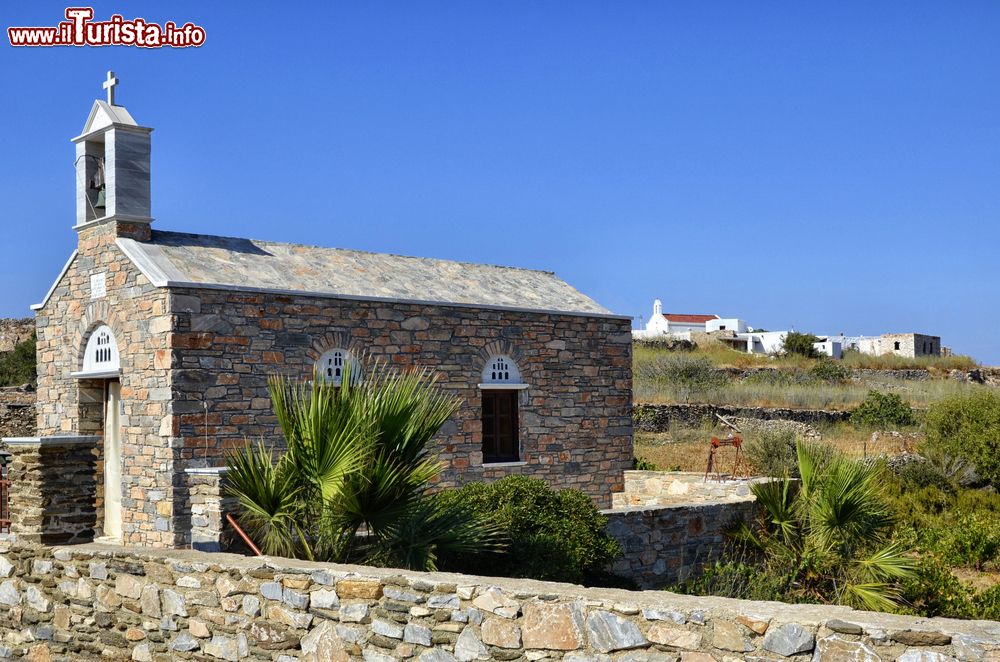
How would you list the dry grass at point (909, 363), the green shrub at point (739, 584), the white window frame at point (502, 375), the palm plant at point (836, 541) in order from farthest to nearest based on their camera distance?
the dry grass at point (909, 363)
the white window frame at point (502, 375)
the palm plant at point (836, 541)
the green shrub at point (739, 584)

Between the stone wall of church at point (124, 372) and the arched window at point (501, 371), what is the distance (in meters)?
5.22

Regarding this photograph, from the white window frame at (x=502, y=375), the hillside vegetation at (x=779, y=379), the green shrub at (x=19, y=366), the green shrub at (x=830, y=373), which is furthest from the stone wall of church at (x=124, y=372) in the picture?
the green shrub at (x=830, y=373)

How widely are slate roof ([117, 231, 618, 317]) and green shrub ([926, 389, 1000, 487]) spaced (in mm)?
7710

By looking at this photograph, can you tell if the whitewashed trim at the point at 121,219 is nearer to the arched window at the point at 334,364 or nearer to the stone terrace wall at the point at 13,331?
the arched window at the point at 334,364

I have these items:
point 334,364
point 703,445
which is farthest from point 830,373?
point 334,364

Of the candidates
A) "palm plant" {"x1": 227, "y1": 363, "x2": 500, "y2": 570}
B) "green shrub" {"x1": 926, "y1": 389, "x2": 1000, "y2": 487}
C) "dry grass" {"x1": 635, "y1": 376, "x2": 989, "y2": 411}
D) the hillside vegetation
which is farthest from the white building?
"palm plant" {"x1": 227, "y1": 363, "x2": 500, "y2": 570}

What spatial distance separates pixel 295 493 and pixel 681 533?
20.2 ft

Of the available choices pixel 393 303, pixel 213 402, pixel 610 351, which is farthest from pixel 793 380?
pixel 213 402

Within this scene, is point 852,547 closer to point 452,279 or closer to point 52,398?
point 452,279

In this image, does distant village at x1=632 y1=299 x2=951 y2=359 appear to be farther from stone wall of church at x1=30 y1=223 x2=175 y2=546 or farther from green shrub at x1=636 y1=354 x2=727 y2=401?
stone wall of church at x1=30 y1=223 x2=175 y2=546

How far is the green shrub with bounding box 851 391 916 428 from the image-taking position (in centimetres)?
2705

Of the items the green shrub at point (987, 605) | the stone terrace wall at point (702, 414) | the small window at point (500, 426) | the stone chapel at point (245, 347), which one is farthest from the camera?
the stone terrace wall at point (702, 414)

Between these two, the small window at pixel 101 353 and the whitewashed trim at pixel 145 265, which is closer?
the whitewashed trim at pixel 145 265

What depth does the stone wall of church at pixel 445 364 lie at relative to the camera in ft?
42.5
